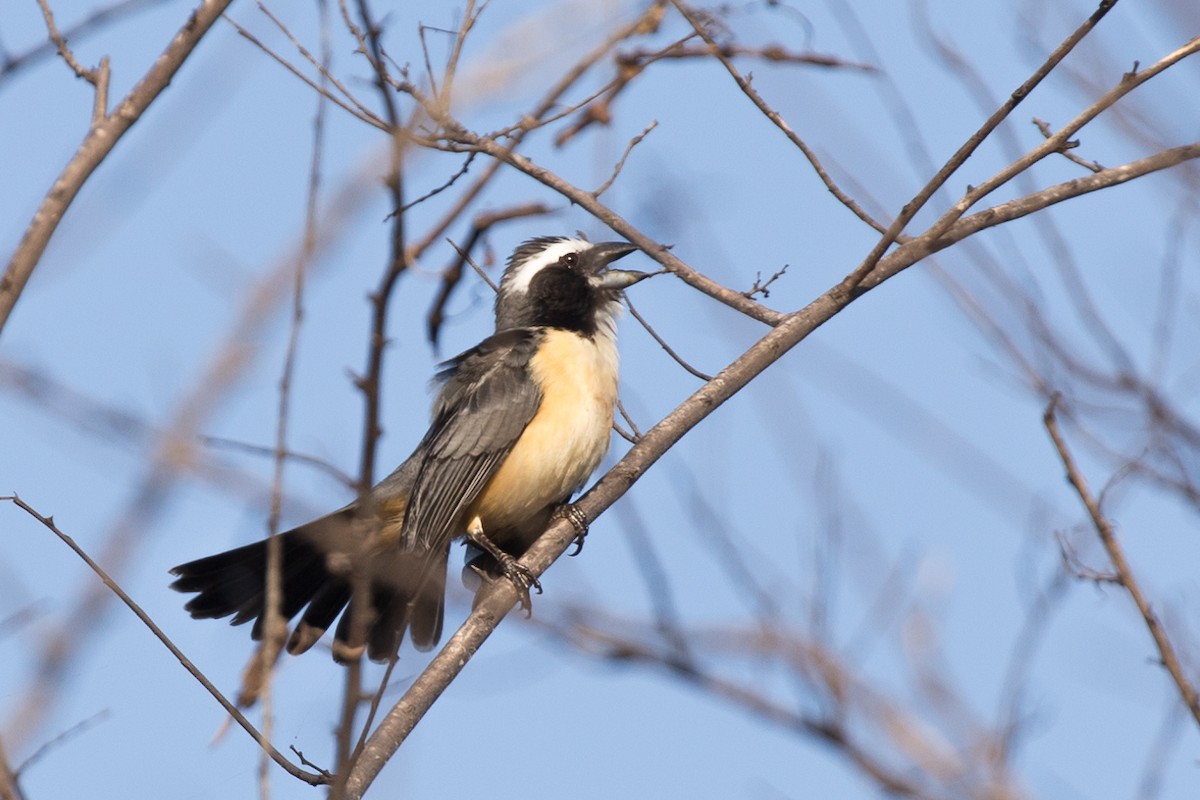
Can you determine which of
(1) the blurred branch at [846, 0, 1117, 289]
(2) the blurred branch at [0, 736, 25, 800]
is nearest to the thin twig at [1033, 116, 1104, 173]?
(1) the blurred branch at [846, 0, 1117, 289]

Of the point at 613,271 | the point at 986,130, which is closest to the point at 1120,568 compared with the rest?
the point at 986,130

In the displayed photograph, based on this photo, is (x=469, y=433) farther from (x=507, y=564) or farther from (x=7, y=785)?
(x=7, y=785)

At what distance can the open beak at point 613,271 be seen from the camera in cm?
619

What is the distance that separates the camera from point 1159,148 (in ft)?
12.7

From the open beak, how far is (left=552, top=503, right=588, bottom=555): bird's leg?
3.73 ft

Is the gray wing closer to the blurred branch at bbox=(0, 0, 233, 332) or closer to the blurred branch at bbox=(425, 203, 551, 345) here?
the blurred branch at bbox=(425, 203, 551, 345)

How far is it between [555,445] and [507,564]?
0.58 metres

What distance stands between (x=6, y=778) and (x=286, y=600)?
11.8 ft

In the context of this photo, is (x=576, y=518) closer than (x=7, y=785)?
No

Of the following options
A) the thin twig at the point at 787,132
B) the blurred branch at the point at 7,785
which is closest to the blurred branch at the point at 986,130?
the thin twig at the point at 787,132

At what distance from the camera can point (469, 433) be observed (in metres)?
5.86

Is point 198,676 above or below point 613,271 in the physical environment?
below

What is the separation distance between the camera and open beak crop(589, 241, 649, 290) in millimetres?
6191

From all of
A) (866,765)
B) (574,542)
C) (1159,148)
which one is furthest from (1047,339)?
(574,542)
